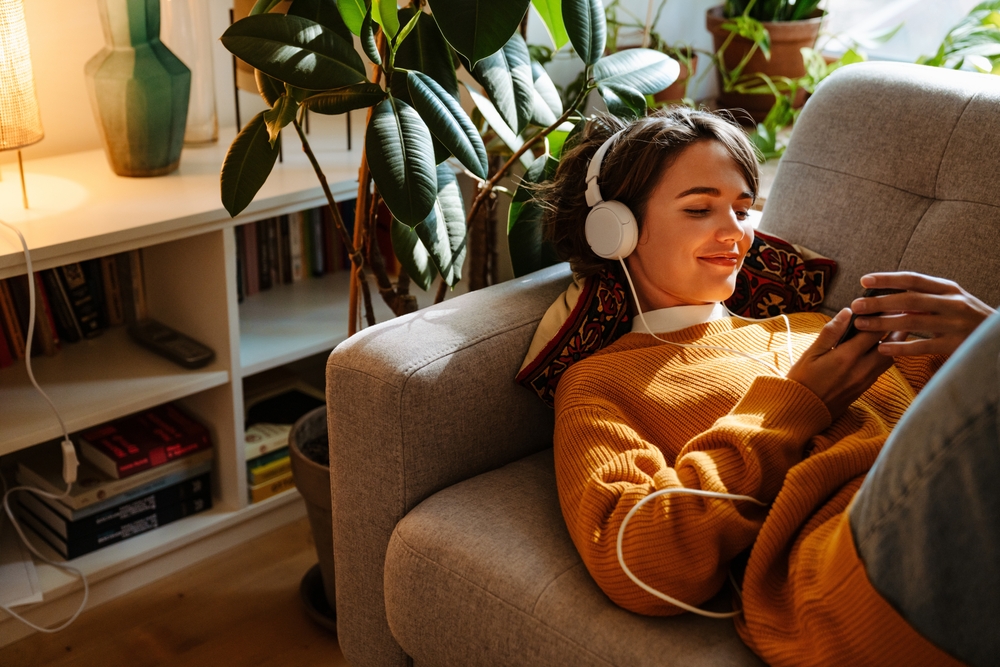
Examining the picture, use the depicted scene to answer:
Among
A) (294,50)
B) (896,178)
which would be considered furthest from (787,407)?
(294,50)

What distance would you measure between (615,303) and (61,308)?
3.55 ft

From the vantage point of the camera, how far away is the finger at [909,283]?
1.06m

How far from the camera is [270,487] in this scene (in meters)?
1.88

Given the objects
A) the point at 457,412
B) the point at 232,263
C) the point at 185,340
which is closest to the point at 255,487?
the point at 185,340

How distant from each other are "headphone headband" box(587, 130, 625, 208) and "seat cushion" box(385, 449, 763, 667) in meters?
0.38

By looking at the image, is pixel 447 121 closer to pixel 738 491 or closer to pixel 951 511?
pixel 738 491

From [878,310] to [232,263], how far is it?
42.7 inches

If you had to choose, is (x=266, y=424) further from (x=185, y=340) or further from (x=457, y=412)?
(x=457, y=412)

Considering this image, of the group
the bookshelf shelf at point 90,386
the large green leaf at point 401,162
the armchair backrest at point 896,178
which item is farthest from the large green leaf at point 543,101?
the bookshelf shelf at point 90,386

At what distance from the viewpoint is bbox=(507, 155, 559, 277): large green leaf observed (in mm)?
1444

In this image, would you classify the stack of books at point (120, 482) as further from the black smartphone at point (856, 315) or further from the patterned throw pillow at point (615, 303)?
the black smartphone at point (856, 315)

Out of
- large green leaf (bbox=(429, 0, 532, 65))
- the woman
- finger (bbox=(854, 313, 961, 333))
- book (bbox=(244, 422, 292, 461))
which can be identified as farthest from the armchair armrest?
book (bbox=(244, 422, 292, 461))

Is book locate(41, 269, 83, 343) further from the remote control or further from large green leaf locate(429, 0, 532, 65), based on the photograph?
large green leaf locate(429, 0, 532, 65)

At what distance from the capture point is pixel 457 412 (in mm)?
1219
